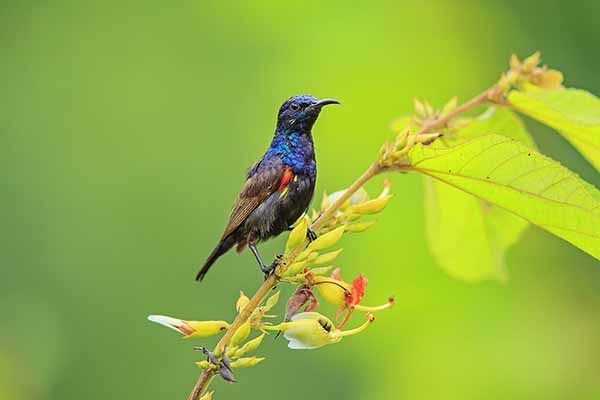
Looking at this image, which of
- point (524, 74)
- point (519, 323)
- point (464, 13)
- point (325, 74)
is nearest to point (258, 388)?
point (519, 323)

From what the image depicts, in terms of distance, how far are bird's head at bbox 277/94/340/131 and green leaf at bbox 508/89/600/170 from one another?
2.94 ft

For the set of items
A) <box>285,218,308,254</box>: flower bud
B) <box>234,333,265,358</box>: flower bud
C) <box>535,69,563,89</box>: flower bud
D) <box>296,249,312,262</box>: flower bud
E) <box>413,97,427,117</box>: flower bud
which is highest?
<box>535,69,563,89</box>: flower bud

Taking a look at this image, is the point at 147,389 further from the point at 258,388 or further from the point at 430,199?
the point at 430,199

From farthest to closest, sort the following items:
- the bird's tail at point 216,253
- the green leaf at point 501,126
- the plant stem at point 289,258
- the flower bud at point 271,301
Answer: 1. the bird's tail at point 216,253
2. the green leaf at point 501,126
3. the flower bud at point 271,301
4. the plant stem at point 289,258

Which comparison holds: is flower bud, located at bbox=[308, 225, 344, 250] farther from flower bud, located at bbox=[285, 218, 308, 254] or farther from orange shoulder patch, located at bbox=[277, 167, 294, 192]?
orange shoulder patch, located at bbox=[277, 167, 294, 192]


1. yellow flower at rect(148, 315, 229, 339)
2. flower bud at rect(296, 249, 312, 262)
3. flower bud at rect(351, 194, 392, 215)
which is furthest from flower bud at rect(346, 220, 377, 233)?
yellow flower at rect(148, 315, 229, 339)

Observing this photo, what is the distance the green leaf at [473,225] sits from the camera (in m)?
2.26

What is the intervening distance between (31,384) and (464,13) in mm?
3773

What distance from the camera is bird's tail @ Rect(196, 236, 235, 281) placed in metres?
2.69

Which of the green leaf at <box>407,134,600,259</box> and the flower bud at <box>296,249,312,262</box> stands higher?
the green leaf at <box>407,134,600,259</box>

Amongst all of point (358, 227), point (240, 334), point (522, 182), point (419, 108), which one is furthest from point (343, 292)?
point (419, 108)

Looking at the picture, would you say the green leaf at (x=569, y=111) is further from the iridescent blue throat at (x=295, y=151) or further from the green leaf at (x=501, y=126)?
the iridescent blue throat at (x=295, y=151)

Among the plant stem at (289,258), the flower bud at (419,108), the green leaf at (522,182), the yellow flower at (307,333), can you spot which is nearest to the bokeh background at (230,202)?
the flower bud at (419,108)

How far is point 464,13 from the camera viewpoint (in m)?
5.91
